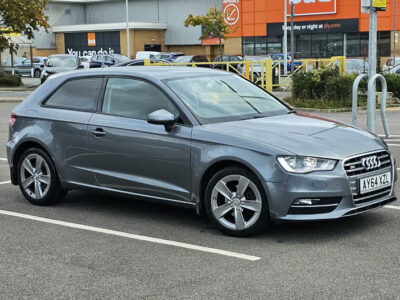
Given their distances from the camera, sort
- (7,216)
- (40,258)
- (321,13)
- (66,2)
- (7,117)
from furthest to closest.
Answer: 1. (66,2)
2. (321,13)
3. (7,117)
4. (7,216)
5. (40,258)

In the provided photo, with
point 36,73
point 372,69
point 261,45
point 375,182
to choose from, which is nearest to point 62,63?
point 36,73

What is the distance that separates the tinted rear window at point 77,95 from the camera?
24.8 ft

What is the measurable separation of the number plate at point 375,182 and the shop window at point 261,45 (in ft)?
185

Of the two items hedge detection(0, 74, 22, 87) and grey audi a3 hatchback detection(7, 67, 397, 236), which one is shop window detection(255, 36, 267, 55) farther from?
grey audi a3 hatchback detection(7, 67, 397, 236)

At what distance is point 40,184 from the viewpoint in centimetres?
796

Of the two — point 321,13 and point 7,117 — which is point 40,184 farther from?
point 321,13

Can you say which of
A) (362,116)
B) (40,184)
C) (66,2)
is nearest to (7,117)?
(362,116)

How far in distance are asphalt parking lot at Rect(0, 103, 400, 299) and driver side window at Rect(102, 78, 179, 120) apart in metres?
1.11

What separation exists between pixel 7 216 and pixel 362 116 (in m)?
13.8

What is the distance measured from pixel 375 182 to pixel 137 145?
90.4 inches

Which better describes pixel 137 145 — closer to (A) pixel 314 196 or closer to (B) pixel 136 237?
(B) pixel 136 237

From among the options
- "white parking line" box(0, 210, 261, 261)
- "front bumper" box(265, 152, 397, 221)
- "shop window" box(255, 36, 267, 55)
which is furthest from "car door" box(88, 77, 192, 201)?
"shop window" box(255, 36, 267, 55)

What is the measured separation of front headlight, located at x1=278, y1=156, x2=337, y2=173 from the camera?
5.98m

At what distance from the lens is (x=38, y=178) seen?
796 cm
